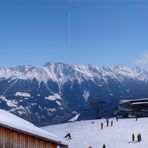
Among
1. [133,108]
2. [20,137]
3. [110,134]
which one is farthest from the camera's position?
[133,108]

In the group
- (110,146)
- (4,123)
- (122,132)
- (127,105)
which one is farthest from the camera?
(127,105)

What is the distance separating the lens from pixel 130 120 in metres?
90.9

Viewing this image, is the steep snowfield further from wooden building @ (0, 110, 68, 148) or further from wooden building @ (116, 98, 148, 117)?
wooden building @ (0, 110, 68, 148)

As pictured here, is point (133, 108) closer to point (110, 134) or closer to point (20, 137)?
point (110, 134)

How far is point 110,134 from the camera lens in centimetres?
7444

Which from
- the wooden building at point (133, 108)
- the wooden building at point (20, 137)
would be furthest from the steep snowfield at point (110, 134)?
the wooden building at point (20, 137)

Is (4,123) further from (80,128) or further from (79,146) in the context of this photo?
(80,128)

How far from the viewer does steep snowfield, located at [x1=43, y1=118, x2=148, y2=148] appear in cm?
6588

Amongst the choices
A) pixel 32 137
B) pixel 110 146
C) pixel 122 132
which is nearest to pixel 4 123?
pixel 32 137

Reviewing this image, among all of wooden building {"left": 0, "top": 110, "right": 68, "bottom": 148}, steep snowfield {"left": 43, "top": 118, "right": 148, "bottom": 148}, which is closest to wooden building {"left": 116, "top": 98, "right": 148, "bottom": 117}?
steep snowfield {"left": 43, "top": 118, "right": 148, "bottom": 148}

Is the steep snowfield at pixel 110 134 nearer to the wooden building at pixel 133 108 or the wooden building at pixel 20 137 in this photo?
the wooden building at pixel 133 108

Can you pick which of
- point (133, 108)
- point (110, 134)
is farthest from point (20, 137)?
point (133, 108)

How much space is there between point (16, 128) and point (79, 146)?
42147 mm

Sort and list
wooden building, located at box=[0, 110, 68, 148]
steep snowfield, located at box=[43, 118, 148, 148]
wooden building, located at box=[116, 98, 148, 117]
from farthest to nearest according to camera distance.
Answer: wooden building, located at box=[116, 98, 148, 117] < steep snowfield, located at box=[43, 118, 148, 148] < wooden building, located at box=[0, 110, 68, 148]
